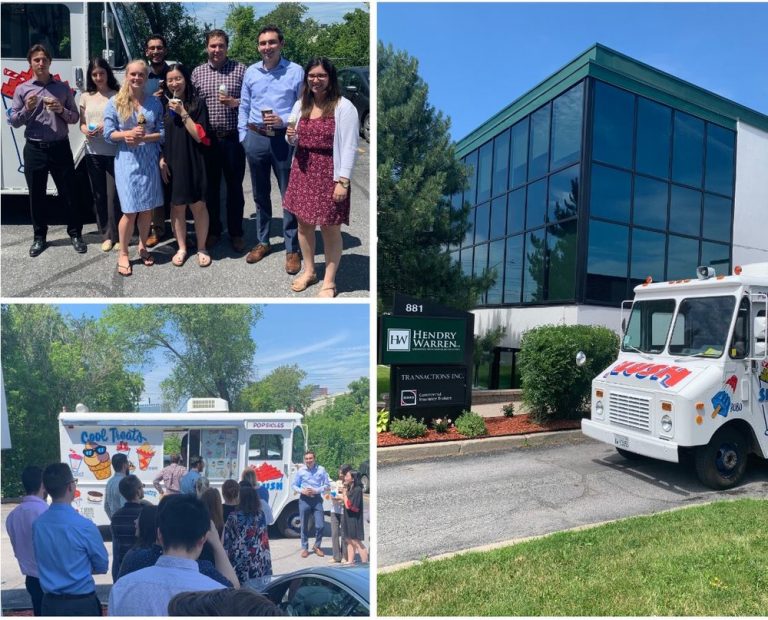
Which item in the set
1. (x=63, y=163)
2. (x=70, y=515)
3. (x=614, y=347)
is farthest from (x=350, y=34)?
(x=614, y=347)

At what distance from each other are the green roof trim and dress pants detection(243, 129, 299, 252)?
33.1 ft

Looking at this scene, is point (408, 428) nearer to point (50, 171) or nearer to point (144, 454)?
point (144, 454)

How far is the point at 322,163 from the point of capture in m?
3.92

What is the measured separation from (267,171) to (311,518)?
100 inches

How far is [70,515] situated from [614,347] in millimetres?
8816

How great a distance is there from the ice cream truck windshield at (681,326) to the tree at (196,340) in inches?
208

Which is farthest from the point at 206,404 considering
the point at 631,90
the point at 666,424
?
the point at 631,90

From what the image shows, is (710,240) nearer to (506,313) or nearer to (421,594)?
(506,313)

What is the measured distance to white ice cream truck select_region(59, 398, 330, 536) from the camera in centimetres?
403

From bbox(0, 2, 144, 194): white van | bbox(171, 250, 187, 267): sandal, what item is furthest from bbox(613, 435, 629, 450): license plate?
bbox(0, 2, 144, 194): white van

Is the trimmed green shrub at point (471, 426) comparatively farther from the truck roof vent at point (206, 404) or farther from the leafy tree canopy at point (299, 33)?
the leafy tree canopy at point (299, 33)

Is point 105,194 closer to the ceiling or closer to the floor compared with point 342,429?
closer to the ceiling

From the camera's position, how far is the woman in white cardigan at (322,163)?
3.79 m

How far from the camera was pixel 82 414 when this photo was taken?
404 centimetres
